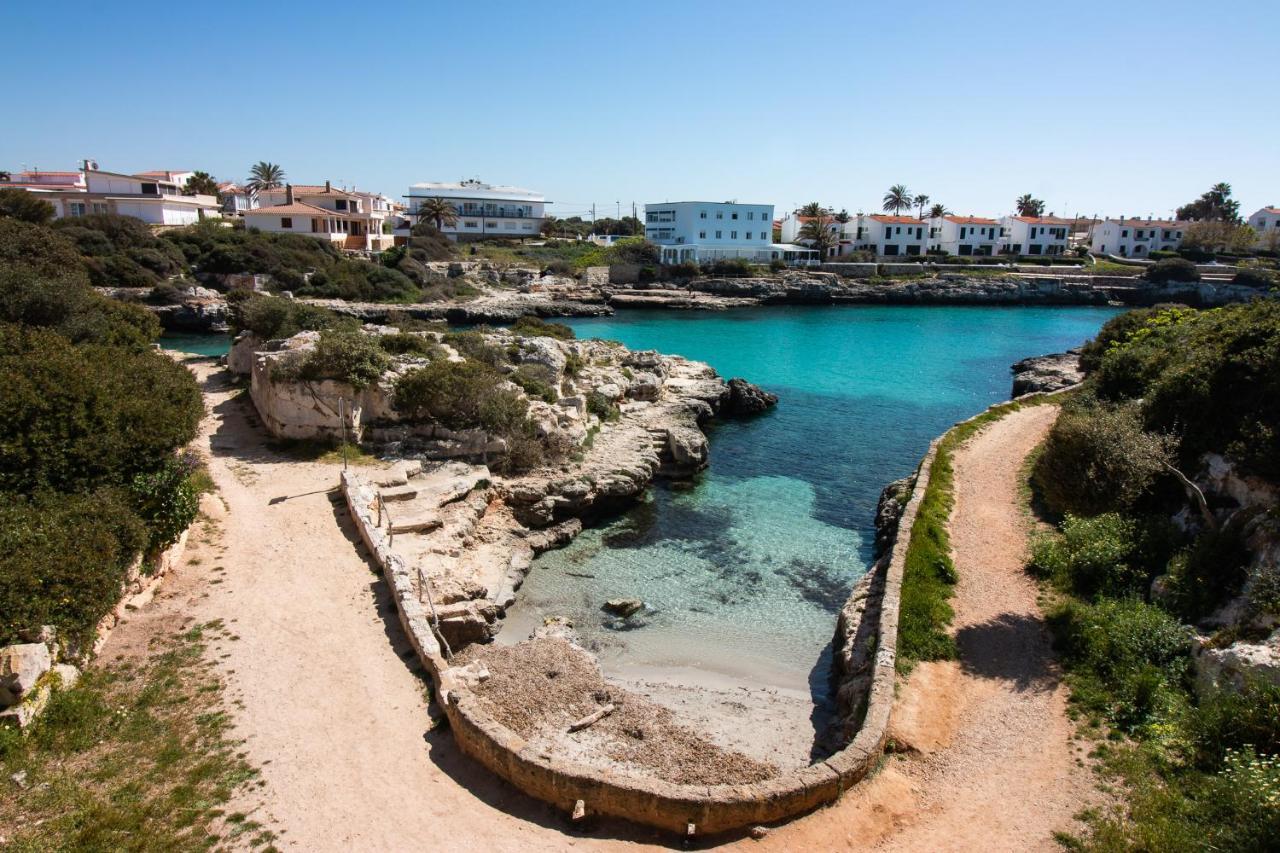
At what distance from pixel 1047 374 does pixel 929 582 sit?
33716mm

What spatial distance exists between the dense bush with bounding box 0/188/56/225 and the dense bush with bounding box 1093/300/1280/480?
78.0 meters

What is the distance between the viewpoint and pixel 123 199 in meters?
79.1

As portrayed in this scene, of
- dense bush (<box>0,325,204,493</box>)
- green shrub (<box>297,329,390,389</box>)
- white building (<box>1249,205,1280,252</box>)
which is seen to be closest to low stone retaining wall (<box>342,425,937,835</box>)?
dense bush (<box>0,325,204,493</box>)

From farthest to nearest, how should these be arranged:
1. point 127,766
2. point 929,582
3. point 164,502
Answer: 1. point 929,582
2. point 164,502
3. point 127,766

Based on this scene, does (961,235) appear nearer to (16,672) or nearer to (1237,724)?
(1237,724)

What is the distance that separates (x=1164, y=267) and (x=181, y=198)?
378 ft

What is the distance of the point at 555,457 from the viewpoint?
2680cm

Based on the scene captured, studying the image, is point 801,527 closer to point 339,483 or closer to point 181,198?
point 339,483

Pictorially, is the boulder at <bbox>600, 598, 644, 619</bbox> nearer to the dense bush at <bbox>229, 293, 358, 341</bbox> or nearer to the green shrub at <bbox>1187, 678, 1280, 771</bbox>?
the green shrub at <bbox>1187, 678, 1280, 771</bbox>

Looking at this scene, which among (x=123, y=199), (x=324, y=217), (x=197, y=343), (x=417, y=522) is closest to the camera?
(x=417, y=522)

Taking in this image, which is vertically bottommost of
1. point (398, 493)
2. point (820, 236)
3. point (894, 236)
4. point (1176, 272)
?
point (398, 493)

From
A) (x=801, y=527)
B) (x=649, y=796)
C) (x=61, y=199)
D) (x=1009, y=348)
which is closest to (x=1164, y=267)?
(x=1009, y=348)

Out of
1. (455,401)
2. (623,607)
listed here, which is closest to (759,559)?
(623,607)

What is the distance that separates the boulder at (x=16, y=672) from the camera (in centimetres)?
1064
